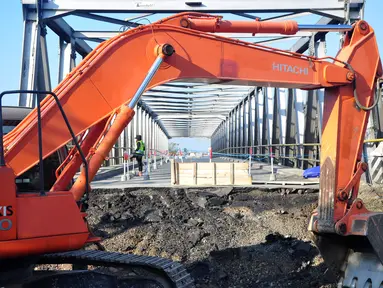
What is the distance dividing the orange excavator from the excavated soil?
134 centimetres

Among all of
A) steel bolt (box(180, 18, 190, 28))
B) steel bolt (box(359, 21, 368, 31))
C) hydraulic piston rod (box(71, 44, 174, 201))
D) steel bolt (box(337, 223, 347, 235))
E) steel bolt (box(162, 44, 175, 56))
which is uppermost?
steel bolt (box(359, 21, 368, 31))

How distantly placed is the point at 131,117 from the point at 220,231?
537 cm

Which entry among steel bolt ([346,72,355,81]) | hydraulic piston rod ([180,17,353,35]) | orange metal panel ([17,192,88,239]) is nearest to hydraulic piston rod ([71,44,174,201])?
orange metal panel ([17,192,88,239])

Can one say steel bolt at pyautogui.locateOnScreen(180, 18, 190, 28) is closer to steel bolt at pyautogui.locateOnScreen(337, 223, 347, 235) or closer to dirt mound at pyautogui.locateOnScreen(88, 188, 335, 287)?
steel bolt at pyautogui.locateOnScreen(337, 223, 347, 235)

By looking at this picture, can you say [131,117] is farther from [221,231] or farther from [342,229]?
[221,231]

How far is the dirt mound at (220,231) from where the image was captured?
7.75 metres

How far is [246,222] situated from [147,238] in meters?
2.25

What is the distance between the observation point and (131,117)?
192 inches

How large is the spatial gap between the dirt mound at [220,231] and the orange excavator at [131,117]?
159cm

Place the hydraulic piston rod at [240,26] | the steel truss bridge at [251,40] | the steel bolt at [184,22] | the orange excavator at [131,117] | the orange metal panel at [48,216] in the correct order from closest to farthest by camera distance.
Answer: the orange metal panel at [48,216] → the orange excavator at [131,117] → the steel bolt at [184,22] → the hydraulic piston rod at [240,26] → the steel truss bridge at [251,40]

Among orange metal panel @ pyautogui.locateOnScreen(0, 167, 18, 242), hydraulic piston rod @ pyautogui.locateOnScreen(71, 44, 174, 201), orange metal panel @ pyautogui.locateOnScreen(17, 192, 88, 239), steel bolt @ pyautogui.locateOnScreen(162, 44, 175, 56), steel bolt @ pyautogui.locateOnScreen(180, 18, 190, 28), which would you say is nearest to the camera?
orange metal panel @ pyautogui.locateOnScreen(0, 167, 18, 242)

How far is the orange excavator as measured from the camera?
163 inches

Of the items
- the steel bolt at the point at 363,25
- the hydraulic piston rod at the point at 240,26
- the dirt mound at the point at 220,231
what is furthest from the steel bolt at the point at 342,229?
the steel bolt at the point at 363,25

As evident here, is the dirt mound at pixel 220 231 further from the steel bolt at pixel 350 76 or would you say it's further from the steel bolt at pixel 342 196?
the steel bolt at pixel 350 76
